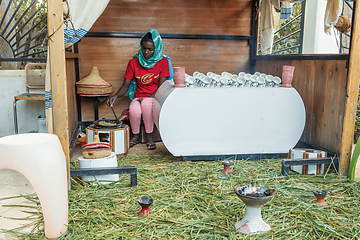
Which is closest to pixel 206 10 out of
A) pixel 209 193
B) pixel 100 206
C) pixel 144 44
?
pixel 144 44

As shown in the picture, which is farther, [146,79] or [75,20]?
[146,79]

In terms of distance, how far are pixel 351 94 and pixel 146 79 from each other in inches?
A: 94.8

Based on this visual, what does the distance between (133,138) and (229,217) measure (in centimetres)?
225

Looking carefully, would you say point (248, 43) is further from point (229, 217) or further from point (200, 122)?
point (229, 217)

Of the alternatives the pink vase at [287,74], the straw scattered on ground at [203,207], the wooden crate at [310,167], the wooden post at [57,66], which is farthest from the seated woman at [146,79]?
the wooden crate at [310,167]

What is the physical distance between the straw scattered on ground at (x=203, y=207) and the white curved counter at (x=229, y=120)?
0.29 m

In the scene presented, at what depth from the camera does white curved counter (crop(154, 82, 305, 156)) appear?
3369 mm

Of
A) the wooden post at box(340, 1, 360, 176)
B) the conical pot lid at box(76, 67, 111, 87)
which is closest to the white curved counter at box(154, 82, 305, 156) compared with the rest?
the wooden post at box(340, 1, 360, 176)

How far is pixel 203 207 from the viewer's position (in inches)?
95.1

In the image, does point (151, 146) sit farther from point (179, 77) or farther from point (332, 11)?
point (332, 11)

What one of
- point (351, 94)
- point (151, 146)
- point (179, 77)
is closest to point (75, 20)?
point (179, 77)

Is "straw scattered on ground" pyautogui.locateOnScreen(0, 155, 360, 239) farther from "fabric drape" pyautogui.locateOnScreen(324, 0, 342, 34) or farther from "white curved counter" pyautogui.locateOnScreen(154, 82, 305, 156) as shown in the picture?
"fabric drape" pyautogui.locateOnScreen(324, 0, 342, 34)

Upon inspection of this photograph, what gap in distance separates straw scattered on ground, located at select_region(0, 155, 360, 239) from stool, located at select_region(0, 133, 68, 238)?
0.15m

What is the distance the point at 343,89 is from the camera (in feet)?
10.3
